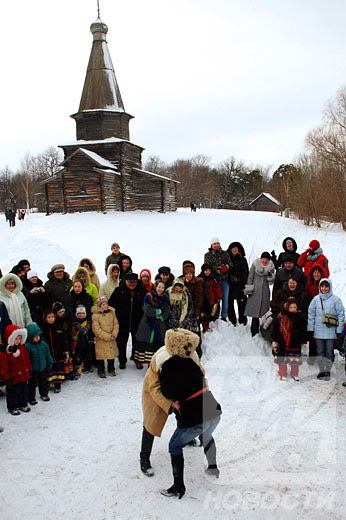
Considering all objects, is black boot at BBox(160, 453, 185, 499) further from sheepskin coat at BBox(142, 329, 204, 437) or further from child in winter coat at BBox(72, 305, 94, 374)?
child in winter coat at BBox(72, 305, 94, 374)

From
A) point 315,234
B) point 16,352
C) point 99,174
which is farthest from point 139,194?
point 16,352

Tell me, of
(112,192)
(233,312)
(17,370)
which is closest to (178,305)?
(233,312)

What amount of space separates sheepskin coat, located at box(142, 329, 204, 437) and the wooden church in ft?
77.8

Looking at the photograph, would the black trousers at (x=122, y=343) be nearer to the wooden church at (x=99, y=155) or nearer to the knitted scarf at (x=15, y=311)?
the knitted scarf at (x=15, y=311)

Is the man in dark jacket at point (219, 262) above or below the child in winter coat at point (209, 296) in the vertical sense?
above

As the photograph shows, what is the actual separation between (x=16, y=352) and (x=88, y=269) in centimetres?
251

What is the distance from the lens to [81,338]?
6.04 meters

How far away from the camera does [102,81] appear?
28.2 metres

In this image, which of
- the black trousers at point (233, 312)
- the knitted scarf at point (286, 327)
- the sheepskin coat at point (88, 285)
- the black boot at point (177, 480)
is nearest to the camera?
the black boot at point (177, 480)

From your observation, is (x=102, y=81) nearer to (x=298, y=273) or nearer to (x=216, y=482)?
(x=298, y=273)

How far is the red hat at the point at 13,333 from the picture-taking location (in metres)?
4.86

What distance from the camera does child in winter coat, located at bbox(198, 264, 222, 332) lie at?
279 inches

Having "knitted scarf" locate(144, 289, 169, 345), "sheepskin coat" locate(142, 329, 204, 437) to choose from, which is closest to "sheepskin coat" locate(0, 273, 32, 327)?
"knitted scarf" locate(144, 289, 169, 345)

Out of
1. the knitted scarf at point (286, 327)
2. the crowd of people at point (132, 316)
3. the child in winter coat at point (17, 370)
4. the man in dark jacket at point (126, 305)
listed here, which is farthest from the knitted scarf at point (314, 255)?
the child in winter coat at point (17, 370)
